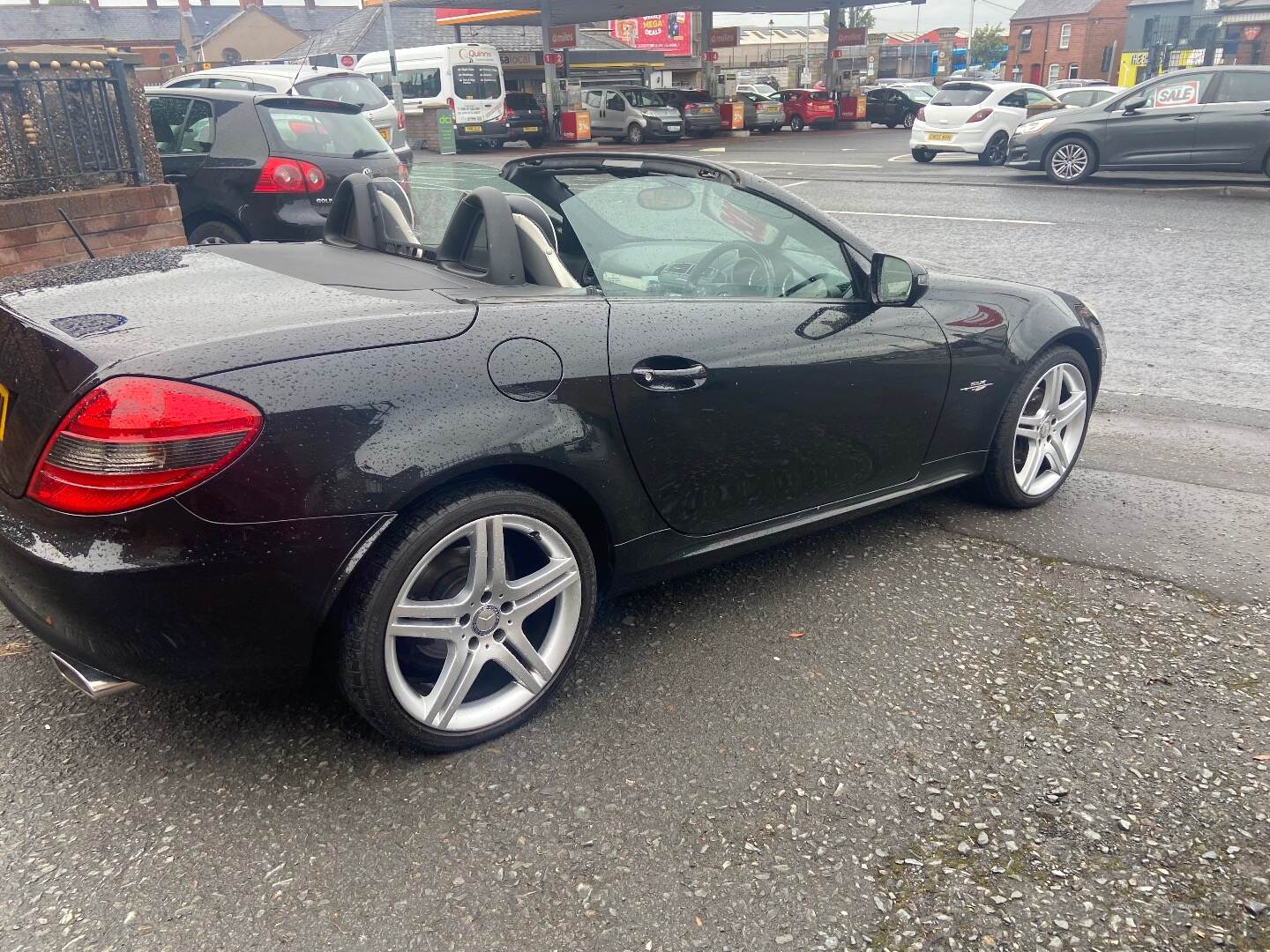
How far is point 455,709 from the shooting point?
7.88 feet

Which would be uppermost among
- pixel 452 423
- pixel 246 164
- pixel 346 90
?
pixel 346 90

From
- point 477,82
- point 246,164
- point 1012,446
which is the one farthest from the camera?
point 477,82

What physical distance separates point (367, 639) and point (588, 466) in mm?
674

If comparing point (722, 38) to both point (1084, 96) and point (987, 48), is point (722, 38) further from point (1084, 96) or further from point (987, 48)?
point (987, 48)

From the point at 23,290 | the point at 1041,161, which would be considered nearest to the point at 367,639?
the point at 23,290

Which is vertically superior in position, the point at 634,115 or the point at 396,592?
the point at 634,115

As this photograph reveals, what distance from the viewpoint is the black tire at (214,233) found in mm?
7301

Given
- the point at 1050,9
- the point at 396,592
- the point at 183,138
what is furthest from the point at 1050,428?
the point at 1050,9

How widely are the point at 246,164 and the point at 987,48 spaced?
99674 mm

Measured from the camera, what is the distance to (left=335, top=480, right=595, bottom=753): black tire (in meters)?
2.18

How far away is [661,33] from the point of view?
6378 centimetres

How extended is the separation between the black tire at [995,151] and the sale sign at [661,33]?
43451 millimetres

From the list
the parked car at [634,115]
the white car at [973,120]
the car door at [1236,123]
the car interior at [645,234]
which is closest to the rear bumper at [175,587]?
the car interior at [645,234]

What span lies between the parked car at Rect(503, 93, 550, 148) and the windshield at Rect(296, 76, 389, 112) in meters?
17.4
